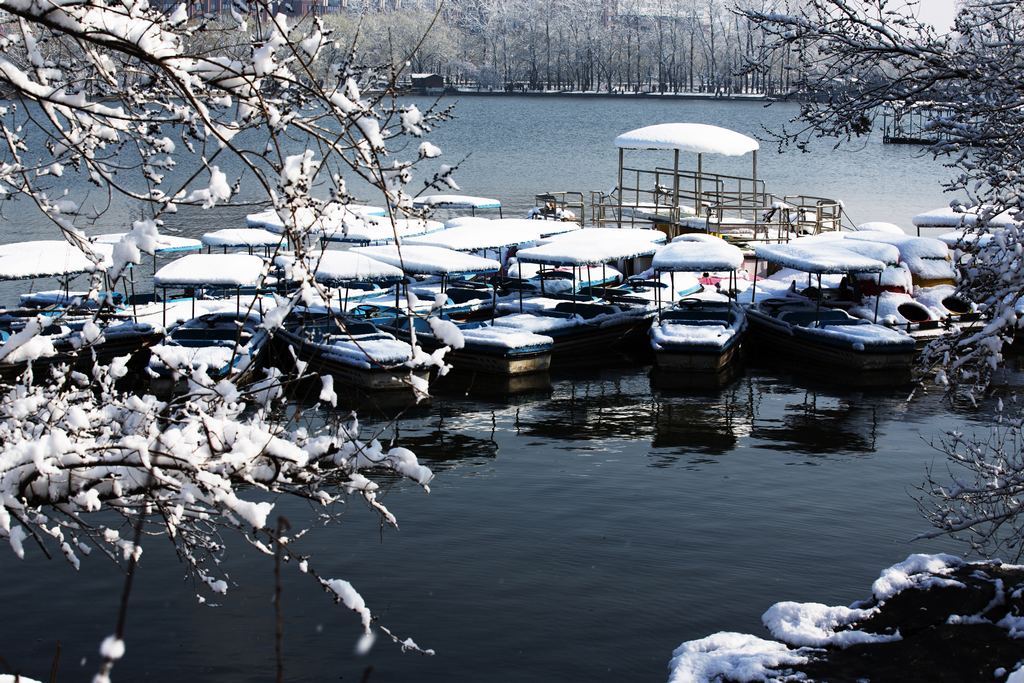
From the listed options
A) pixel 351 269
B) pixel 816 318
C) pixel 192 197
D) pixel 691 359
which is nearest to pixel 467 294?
pixel 351 269

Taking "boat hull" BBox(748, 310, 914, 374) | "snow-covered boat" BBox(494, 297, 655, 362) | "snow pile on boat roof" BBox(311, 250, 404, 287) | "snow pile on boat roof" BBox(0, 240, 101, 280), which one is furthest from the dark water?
"snow pile on boat roof" BBox(0, 240, 101, 280)

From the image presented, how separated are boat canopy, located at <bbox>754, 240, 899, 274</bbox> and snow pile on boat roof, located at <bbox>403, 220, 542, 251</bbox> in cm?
602

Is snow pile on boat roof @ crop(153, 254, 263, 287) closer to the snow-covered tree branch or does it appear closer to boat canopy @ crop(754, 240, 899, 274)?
boat canopy @ crop(754, 240, 899, 274)

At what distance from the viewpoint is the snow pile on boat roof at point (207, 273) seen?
22125 mm

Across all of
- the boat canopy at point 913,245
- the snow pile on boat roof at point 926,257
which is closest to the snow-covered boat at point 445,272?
the boat canopy at point 913,245

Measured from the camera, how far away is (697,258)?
25422 mm

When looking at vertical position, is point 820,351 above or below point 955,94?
below

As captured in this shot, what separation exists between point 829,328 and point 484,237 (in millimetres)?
8761

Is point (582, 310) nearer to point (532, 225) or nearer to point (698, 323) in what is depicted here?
point (698, 323)

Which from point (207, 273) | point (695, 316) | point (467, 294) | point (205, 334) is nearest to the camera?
point (207, 273)

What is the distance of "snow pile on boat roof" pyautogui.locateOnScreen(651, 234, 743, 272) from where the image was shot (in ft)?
82.5

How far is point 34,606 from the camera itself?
12484mm

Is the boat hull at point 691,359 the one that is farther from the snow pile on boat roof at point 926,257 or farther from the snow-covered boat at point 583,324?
the snow pile on boat roof at point 926,257

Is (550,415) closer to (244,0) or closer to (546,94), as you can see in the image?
(244,0)
